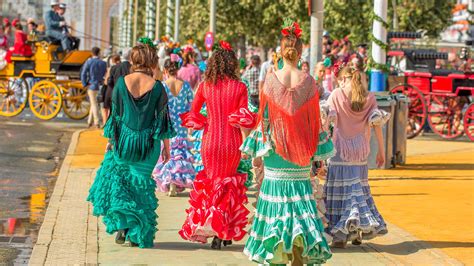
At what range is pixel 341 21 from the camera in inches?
1939

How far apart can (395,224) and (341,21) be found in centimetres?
3759

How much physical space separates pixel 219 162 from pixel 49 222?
2152 mm

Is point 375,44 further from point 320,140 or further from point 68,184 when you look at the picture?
point 320,140

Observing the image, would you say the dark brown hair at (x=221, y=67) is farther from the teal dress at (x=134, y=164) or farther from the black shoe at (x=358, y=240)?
the black shoe at (x=358, y=240)

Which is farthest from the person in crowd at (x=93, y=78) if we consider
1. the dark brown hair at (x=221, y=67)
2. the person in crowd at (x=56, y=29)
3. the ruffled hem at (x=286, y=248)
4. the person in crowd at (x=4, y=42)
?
the ruffled hem at (x=286, y=248)

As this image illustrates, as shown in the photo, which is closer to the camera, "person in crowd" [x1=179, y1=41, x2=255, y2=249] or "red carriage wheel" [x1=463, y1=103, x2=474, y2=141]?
"person in crowd" [x1=179, y1=41, x2=255, y2=249]

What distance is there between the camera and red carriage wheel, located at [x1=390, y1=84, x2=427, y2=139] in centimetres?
2284

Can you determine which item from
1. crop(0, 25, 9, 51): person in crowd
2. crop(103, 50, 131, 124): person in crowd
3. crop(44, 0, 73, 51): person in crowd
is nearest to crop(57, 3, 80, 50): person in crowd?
crop(44, 0, 73, 51): person in crowd

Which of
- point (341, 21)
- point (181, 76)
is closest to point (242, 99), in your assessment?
point (181, 76)

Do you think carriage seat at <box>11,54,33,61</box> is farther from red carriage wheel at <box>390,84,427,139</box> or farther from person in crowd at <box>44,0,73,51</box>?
red carriage wheel at <box>390,84,427,139</box>

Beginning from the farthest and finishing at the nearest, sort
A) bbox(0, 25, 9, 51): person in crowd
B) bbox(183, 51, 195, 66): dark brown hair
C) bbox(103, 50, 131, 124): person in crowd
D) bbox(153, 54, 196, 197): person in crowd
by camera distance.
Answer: bbox(0, 25, 9, 51): person in crowd
bbox(183, 51, 195, 66): dark brown hair
bbox(103, 50, 131, 124): person in crowd
bbox(153, 54, 196, 197): person in crowd

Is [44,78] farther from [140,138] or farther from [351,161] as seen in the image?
[351,161]

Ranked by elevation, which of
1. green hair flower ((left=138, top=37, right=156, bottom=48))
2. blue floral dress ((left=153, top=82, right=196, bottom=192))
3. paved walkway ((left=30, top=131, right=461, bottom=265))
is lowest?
paved walkway ((left=30, top=131, right=461, bottom=265))

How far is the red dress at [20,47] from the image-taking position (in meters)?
27.6
